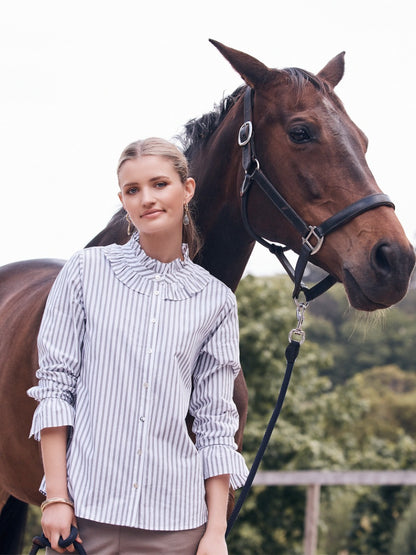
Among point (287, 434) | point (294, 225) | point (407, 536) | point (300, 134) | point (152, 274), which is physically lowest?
point (407, 536)

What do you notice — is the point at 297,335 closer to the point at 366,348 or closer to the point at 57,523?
the point at 57,523

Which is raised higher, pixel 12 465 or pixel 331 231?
pixel 331 231

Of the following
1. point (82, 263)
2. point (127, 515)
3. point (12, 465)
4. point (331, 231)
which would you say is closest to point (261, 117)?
point (331, 231)

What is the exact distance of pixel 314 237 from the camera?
2.06 m

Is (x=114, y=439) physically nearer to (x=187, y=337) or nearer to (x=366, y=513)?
(x=187, y=337)

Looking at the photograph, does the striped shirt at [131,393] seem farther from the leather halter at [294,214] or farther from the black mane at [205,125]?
the black mane at [205,125]

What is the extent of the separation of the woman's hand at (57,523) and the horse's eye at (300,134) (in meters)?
1.17

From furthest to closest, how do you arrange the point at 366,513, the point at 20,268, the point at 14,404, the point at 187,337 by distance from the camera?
1. the point at 366,513
2. the point at 20,268
3. the point at 14,404
4. the point at 187,337

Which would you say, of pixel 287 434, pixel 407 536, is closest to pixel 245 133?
pixel 407 536

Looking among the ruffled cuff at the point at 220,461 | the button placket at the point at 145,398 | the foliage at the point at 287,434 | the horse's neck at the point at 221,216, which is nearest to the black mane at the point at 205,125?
the horse's neck at the point at 221,216

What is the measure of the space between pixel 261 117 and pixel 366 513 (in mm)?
12545

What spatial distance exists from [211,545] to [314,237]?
875mm

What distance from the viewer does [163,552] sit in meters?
1.64

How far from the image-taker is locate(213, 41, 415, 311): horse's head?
191 centimetres
